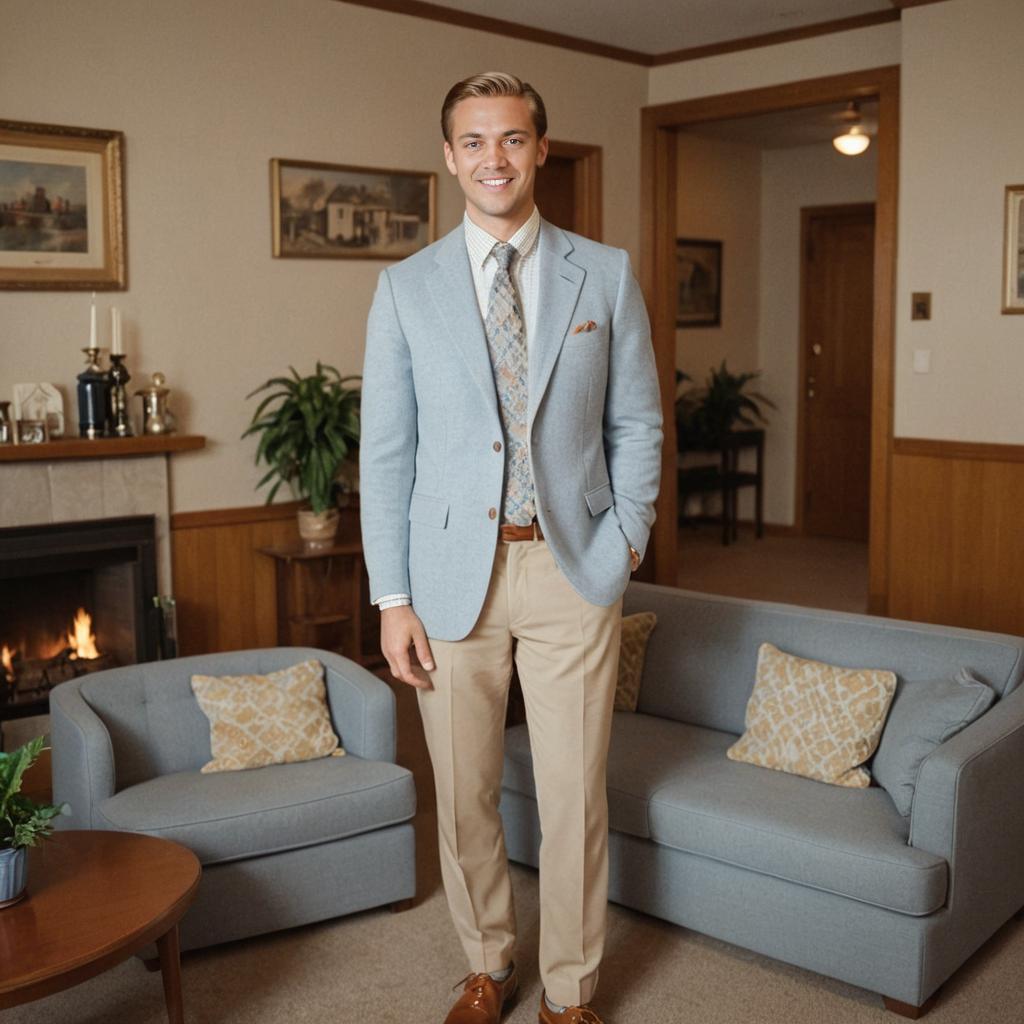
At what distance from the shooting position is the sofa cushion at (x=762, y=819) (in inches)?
106

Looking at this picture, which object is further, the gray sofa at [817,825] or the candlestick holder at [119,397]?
the candlestick holder at [119,397]

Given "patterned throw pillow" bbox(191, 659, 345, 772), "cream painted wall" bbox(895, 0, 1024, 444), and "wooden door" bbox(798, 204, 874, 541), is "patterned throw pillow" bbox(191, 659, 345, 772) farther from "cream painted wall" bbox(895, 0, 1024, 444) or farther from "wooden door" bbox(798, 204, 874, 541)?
"wooden door" bbox(798, 204, 874, 541)

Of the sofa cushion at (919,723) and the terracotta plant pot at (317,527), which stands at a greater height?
the terracotta plant pot at (317,527)

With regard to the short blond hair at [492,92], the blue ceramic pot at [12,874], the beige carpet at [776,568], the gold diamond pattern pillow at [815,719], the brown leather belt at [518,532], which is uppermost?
the short blond hair at [492,92]

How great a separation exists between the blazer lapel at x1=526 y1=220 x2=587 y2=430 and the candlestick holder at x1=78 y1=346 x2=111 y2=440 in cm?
247

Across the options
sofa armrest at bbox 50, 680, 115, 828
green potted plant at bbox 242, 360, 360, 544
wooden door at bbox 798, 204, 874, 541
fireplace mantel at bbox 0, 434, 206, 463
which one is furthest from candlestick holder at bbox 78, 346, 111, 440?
wooden door at bbox 798, 204, 874, 541

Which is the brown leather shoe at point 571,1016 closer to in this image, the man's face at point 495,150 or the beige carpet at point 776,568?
the man's face at point 495,150

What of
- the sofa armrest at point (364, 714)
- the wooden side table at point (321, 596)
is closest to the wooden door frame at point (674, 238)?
the wooden side table at point (321, 596)

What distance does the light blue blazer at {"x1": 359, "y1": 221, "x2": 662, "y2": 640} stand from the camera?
93.2 inches

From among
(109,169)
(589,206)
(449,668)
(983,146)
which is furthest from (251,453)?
(983,146)

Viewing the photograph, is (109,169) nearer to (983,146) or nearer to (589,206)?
(589,206)

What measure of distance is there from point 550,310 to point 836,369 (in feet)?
21.7

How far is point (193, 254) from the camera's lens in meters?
4.78

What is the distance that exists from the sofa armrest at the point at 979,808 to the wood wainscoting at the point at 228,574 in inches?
113
